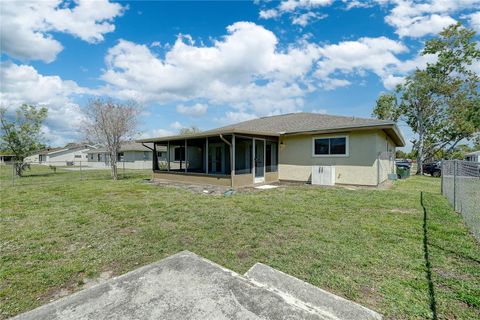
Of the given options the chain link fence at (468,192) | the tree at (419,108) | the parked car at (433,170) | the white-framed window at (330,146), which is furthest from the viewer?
the tree at (419,108)

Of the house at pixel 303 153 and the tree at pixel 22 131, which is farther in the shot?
the tree at pixel 22 131

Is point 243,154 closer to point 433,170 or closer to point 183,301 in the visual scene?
point 183,301

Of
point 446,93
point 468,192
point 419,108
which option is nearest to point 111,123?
point 468,192

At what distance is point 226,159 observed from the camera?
13852 mm

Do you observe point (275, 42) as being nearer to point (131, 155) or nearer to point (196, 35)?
point (196, 35)

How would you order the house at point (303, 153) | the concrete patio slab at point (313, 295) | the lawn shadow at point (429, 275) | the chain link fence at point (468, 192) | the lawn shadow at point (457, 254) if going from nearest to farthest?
the concrete patio slab at point (313, 295)
the lawn shadow at point (429, 275)
the lawn shadow at point (457, 254)
the chain link fence at point (468, 192)
the house at point (303, 153)

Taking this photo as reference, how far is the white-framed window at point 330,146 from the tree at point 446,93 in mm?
16461

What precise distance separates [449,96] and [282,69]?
1685cm

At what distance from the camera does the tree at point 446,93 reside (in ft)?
69.3

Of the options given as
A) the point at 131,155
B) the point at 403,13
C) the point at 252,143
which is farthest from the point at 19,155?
the point at 403,13

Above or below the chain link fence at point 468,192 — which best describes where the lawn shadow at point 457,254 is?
below

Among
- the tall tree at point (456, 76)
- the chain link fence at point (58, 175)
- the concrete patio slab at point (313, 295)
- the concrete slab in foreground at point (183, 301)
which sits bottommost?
the chain link fence at point (58, 175)

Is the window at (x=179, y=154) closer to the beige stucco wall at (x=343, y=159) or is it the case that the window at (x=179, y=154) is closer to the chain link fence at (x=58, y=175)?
the chain link fence at (x=58, y=175)

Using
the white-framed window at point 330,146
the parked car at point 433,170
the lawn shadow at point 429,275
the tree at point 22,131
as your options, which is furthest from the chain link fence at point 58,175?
the parked car at point 433,170
